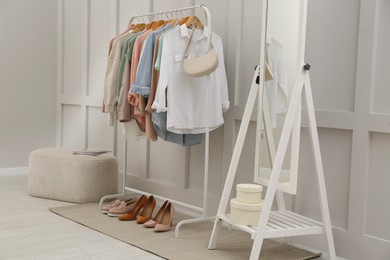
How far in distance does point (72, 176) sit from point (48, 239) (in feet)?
3.61

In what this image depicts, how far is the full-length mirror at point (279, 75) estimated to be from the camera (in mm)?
2656

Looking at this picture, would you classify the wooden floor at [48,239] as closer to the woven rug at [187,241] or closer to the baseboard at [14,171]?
the woven rug at [187,241]

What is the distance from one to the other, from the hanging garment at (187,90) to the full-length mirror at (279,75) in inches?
22.3

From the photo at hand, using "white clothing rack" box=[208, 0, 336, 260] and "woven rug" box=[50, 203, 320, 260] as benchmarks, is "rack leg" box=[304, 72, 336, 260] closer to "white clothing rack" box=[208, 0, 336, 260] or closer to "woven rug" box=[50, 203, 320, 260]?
"white clothing rack" box=[208, 0, 336, 260]

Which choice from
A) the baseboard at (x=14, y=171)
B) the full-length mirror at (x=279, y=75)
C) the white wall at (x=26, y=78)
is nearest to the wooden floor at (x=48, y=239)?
the full-length mirror at (x=279, y=75)

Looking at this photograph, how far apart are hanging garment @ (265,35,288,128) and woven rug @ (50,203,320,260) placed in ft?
2.36

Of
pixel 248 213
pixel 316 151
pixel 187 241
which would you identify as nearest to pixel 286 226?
pixel 248 213

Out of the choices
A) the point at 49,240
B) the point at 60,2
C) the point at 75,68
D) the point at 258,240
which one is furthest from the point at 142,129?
the point at 60,2

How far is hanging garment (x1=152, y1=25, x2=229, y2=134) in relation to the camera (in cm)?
332

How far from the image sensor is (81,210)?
153 inches

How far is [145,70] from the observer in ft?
11.2

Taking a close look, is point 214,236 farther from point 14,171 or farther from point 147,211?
point 14,171

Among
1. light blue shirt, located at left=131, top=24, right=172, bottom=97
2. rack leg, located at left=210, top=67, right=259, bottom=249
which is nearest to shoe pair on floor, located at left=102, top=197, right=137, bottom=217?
light blue shirt, located at left=131, top=24, right=172, bottom=97

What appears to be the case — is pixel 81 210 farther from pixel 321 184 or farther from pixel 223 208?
pixel 321 184
